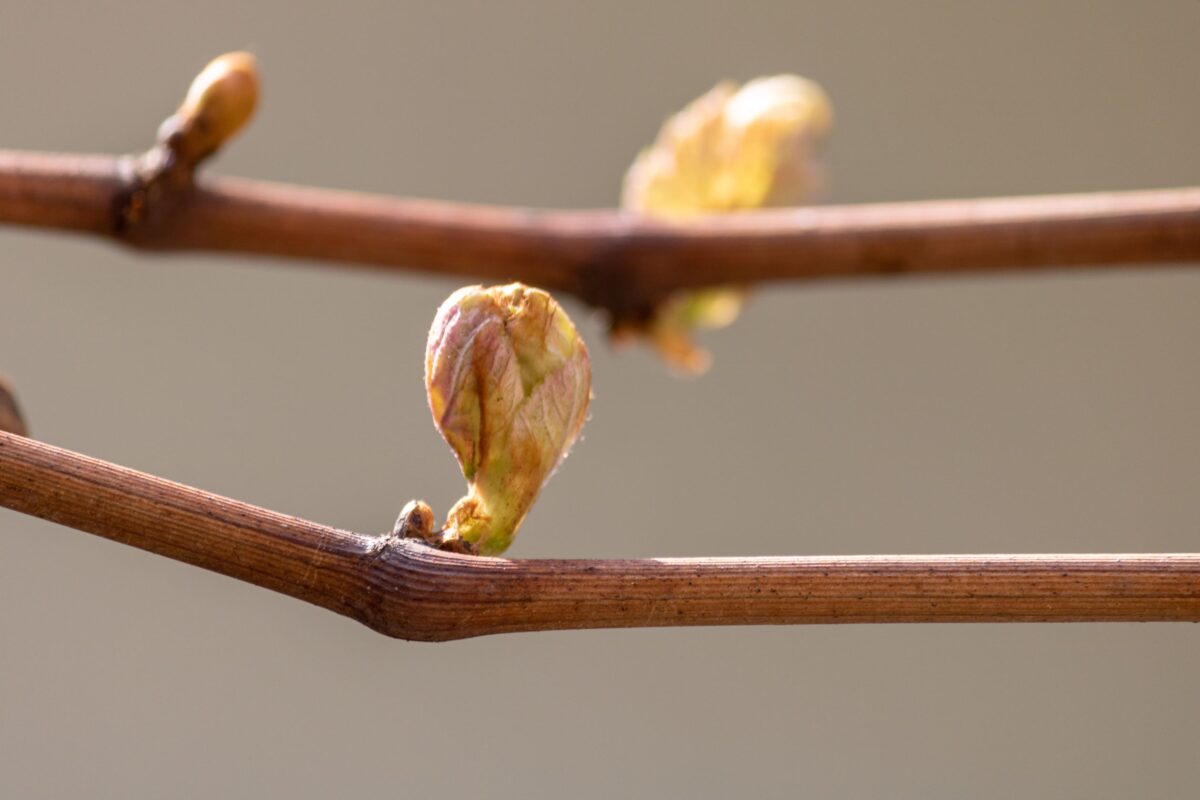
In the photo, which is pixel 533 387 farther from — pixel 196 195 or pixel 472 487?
pixel 196 195

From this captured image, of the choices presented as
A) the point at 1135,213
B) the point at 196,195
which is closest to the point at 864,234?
the point at 1135,213

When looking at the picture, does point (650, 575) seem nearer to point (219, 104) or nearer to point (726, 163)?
point (219, 104)

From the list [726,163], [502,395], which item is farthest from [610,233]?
[502,395]

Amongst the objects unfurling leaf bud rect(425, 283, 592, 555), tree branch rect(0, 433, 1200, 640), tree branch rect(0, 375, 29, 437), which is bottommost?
tree branch rect(0, 433, 1200, 640)

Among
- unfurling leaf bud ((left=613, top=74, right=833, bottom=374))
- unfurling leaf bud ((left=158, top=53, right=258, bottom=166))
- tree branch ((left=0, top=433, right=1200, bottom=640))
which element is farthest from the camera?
unfurling leaf bud ((left=613, top=74, right=833, bottom=374))

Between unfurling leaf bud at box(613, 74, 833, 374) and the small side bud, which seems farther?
unfurling leaf bud at box(613, 74, 833, 374)

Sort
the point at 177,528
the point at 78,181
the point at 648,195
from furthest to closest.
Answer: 1. the point at 648,195
2. the point at 78,181
3. the point at 177,528

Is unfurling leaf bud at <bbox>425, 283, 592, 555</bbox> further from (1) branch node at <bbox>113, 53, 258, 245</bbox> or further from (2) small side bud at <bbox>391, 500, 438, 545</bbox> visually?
(1) branch node at <bbox>113, 53, 258, 245</bbox>

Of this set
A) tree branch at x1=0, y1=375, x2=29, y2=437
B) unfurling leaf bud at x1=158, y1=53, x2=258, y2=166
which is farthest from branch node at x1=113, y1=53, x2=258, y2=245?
tree branch at x1=0, y1=375, x2=29, y2=437
